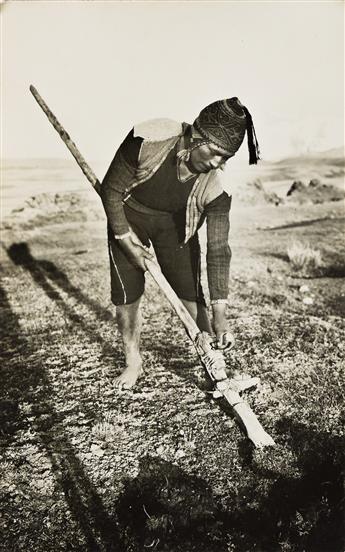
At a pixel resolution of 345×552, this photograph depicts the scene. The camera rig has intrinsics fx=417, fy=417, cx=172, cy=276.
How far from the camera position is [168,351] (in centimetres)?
313

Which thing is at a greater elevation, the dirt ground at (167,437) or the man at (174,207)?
the man at (174,207)

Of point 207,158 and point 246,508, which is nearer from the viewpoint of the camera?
point 246,508

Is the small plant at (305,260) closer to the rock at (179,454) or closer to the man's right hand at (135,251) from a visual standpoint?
the man's right hand at (135,251)

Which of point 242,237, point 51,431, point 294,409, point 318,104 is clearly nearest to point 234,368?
point 294,409

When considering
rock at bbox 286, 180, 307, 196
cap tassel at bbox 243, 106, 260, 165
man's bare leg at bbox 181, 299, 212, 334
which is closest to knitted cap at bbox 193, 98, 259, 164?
cap tassel at bbox 243, 106, 260, 165

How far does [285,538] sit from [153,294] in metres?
3.12

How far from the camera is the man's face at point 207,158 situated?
1931 millimetres

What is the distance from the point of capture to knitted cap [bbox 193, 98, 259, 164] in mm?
1866

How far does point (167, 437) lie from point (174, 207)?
1229mm

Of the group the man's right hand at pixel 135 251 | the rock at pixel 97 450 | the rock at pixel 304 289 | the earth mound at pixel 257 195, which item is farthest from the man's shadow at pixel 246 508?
the earth mound at pixel 257 195

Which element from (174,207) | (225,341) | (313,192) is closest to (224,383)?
(225,341)

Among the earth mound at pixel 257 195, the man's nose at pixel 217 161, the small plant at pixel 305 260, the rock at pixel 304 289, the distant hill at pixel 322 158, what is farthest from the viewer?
the distant hill at pixel 322 158

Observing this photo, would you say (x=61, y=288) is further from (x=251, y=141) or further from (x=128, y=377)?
(x=251, y=141)

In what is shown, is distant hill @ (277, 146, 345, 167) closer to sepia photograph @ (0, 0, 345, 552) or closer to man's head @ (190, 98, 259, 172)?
sepia photograph @ (0, 0, 345, 552)
